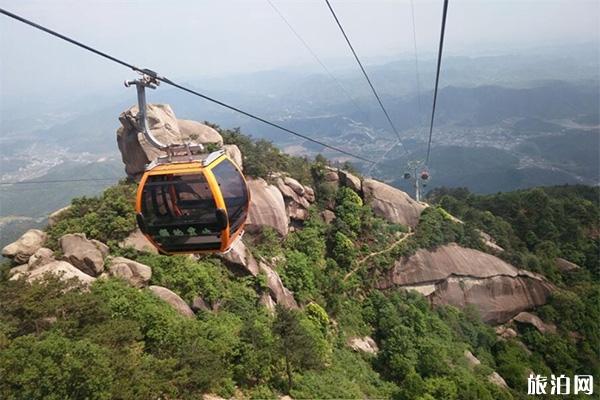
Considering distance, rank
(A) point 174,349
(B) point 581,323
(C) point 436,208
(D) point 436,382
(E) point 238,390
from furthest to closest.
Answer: (C) point 436,208 < (B) point 581,323 < (D) point 436,382 < (E) point 238,390 < (A) point 174,349

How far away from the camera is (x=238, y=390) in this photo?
45.6 feet

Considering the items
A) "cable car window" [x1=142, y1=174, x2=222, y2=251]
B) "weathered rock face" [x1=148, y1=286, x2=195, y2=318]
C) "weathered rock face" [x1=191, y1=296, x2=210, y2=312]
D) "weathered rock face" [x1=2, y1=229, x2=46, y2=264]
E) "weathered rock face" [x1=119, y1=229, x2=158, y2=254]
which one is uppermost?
"cable car window" [x1=142, y1=174, x2=222, y2=251]

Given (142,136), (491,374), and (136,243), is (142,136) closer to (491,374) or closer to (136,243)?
(136,243)

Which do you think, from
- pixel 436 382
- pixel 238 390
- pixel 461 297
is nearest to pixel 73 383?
pixel 238 390

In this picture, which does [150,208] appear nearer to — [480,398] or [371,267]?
[480,398]

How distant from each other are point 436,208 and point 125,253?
27.3 meters

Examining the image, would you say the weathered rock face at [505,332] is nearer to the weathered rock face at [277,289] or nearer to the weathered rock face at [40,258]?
the weathered rock face at [277,289]

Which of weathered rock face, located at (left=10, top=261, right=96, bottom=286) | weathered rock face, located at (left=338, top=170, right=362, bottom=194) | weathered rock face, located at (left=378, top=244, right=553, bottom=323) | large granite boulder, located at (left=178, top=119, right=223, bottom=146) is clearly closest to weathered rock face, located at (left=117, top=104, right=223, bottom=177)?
large granite boulder, located at (left=178, top=119, right=223, bottom=146)

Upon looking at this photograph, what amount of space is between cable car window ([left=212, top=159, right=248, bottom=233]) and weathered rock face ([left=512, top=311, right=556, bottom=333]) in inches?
1181

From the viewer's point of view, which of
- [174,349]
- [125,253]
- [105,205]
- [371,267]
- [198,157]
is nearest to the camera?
[198,157]

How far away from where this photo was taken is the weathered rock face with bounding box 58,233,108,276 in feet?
49.2

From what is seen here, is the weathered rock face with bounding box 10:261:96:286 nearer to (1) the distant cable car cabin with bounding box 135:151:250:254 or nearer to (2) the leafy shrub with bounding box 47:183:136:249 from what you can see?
(2) the leafy shrub with bounding box 47:183:136:249

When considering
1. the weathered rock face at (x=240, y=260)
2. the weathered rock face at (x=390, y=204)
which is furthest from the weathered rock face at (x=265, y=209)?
the weathered rock face at (x=390, y=204)

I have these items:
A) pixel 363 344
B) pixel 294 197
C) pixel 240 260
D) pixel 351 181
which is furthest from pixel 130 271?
pixel 351 181
